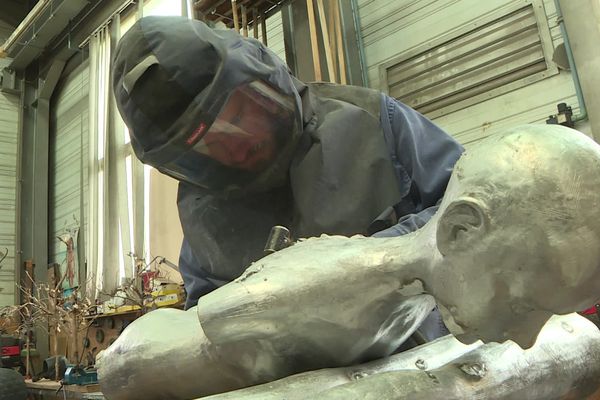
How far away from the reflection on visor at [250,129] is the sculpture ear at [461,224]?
54 cm

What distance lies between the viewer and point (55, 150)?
588 cm

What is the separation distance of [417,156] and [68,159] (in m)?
5.44

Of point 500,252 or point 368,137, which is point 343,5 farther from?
point 500,252

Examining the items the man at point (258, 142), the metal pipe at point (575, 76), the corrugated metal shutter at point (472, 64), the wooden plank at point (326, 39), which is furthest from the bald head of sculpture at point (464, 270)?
the wooden plank at point (326, 39)

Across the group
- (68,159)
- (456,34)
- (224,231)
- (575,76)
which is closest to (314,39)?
(456,34)

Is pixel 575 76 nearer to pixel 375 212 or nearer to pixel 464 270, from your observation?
pixel 375 212

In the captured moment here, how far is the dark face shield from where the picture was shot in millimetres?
902

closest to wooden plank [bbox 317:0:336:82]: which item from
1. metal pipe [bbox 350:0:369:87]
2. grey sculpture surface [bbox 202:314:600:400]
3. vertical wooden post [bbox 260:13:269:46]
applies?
metal pipe [bbox 350:0:369:87]

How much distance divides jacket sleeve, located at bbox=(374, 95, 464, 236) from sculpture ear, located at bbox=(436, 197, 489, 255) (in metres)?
0.37

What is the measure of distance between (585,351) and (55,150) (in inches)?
244

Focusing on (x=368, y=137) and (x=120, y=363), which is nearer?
(x=120, y=363)

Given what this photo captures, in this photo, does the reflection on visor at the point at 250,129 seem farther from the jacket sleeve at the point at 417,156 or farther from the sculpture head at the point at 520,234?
the sculpture head at the point at 520,234

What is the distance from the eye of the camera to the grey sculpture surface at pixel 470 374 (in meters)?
0.44

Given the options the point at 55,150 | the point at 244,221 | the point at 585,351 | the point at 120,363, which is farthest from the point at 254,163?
the point at 55,150
